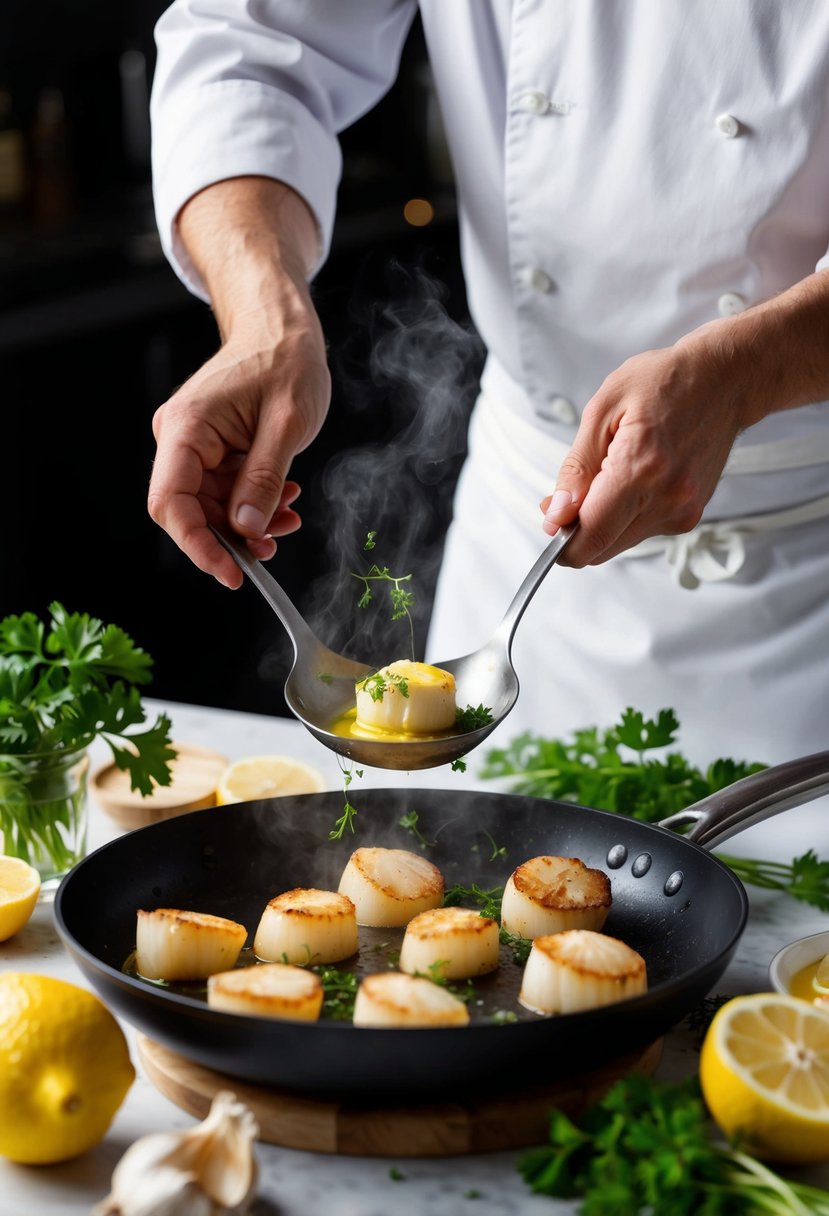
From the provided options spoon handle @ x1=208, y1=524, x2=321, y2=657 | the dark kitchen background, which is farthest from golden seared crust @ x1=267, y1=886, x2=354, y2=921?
the dark kitchen background

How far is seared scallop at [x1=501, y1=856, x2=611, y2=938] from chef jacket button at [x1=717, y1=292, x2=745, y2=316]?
0.87 metres

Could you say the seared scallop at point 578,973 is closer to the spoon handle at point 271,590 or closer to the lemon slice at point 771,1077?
the lemon slice at point 771,1077

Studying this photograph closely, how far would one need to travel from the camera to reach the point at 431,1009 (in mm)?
1260

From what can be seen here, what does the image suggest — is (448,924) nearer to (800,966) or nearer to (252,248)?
(800,966)

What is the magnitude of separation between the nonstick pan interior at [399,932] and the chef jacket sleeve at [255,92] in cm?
90

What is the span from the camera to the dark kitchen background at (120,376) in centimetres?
415

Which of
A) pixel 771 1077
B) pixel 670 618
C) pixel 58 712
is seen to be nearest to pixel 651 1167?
pixel 771 1077

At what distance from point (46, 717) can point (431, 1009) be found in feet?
2.32

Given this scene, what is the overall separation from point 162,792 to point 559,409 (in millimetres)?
833

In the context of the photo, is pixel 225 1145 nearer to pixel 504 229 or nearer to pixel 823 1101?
pixel 823 1101

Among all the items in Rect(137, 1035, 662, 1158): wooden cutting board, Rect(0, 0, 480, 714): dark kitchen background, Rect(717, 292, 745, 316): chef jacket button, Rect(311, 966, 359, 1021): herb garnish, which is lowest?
Rect(0, 0, 480, 714): dark kitchen background

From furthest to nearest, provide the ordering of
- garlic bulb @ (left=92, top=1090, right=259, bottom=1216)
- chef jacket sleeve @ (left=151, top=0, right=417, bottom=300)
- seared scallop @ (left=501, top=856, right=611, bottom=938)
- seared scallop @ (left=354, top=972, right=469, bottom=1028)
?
chef jacket sleeve @ (left=151, top=0, right=417, bottom=300)
seared scallop @ (left=501, top=856, right=611, bottom=938)
seared scallop @ (left=354, top=972, right=469, bottom=1028)
garlic bulb @ (left=92, top=1090, right=259, bottom=1216)

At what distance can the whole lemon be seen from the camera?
3.76 feet

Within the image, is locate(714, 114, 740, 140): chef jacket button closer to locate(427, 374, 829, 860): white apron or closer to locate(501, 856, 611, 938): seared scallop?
locate(427, 374, 829, 860): white apron
